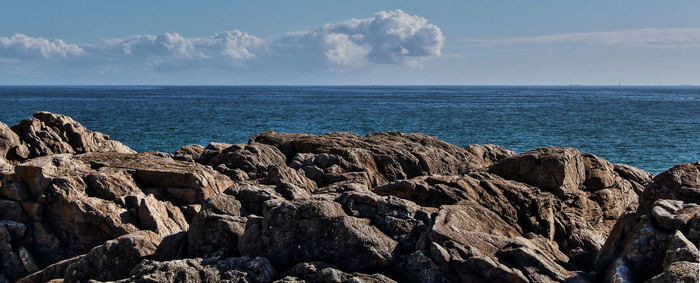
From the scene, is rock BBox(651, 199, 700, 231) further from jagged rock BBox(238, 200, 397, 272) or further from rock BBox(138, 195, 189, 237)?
rock BBox(138, 195, 189, 237)

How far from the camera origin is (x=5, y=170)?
23484 mm

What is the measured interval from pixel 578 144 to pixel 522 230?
51.1 meters

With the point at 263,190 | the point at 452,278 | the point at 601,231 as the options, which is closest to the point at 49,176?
the point at 263,190

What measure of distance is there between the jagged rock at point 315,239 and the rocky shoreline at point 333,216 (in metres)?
0.04

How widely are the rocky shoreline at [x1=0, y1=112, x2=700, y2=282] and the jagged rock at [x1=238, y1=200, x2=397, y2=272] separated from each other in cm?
4

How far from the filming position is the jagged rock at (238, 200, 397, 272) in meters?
15.2

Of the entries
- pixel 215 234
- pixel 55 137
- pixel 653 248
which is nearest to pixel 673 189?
pixel 653 248

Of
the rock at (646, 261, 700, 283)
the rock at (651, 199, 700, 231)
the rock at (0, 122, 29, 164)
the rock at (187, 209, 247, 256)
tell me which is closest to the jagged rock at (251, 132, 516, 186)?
the rock at (187, 209, 247, 256)

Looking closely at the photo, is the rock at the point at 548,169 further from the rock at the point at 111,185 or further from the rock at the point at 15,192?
the rock at the point at 15,192

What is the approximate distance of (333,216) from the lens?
638 inches

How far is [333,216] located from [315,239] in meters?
0.87

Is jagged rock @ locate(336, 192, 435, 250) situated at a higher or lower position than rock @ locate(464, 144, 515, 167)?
higher

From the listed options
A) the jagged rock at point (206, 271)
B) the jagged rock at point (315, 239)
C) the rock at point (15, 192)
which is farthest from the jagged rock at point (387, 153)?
the jagged rock at point (206, 271)

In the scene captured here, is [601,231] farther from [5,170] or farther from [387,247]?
[5,170]
